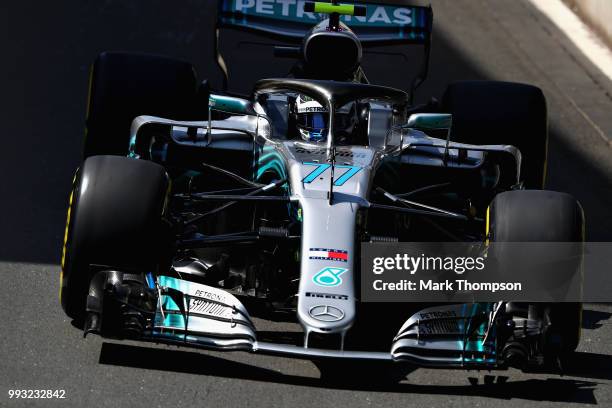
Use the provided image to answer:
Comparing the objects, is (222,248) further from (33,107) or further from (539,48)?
(539,48)

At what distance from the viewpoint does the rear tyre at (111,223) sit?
6652mm

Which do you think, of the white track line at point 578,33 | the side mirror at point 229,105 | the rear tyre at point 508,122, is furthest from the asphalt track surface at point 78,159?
the side mirror at point 229,105

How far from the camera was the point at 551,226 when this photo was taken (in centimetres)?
684

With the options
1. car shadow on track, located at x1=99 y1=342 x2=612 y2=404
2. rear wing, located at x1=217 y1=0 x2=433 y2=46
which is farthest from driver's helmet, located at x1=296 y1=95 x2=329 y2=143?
car shadow on track, located at x1=99 y1=342 x2=612 y2=404

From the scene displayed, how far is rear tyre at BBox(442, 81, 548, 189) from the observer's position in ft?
29.2

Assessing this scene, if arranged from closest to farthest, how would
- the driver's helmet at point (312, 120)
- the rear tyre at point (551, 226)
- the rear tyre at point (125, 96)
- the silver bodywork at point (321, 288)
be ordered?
the silver bodywork at point (321, 288) → the rear tyre at point (551, 226) → the driver's helmet at point (312, 120) → the rear tyre at point (125, 96)

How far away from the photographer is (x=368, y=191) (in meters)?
7.27

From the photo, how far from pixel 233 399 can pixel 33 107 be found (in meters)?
4.99

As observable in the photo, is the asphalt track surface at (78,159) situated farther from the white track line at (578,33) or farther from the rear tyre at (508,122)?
the rear tyre at (508,122)

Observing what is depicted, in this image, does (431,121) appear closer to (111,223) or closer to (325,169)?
(325,169)

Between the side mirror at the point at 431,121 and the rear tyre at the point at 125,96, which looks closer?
the side mirror at the point at 431,121

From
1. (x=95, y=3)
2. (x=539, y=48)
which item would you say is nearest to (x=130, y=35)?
(x=95, y=3)

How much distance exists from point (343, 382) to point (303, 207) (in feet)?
3.13

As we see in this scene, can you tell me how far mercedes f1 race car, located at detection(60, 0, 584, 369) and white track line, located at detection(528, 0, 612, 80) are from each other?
14.2ft
